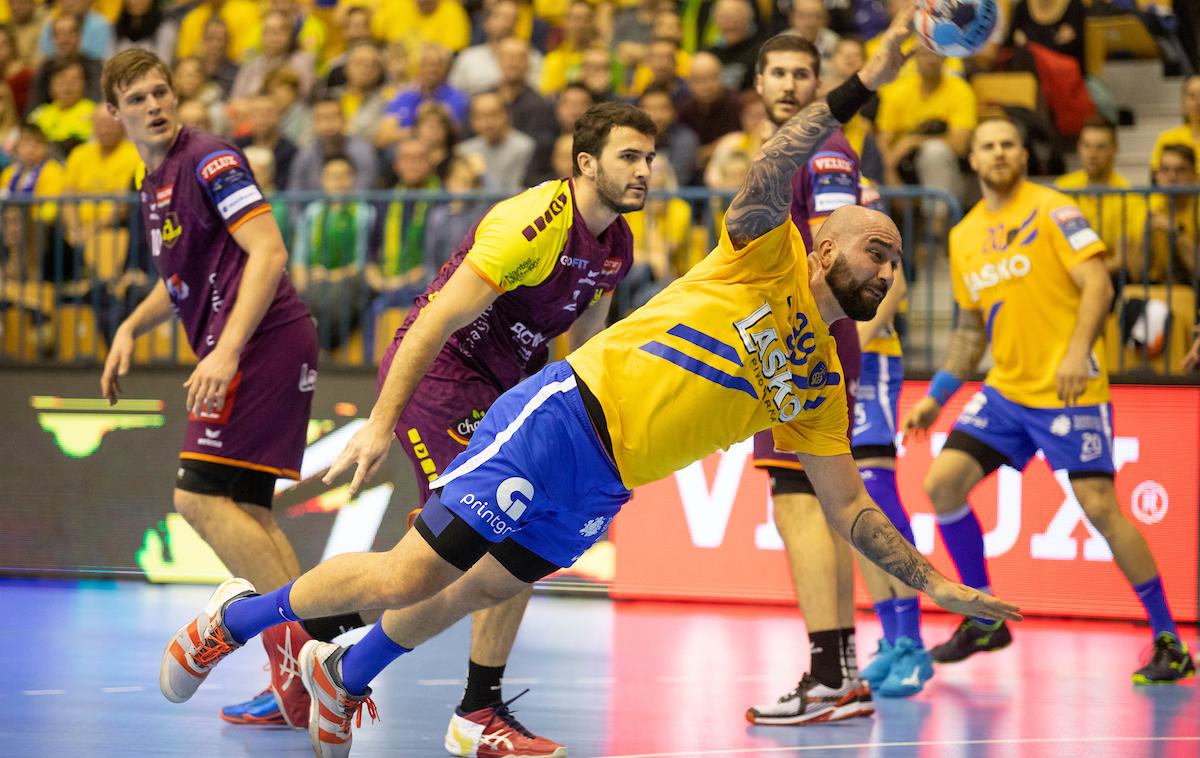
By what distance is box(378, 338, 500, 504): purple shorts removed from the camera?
5.12 m

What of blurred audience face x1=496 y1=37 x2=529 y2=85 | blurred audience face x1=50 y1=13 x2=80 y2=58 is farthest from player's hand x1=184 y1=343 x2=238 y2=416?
blurred audience face x1=50 y1=13 x2=80 y2=58

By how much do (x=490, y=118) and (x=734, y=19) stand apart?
216 centimetres

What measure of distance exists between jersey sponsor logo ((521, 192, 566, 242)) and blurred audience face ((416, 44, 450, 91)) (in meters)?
7.71

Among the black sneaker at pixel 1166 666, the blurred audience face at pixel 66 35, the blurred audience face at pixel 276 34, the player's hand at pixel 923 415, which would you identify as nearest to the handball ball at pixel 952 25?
the player's hand at pixel 923 415

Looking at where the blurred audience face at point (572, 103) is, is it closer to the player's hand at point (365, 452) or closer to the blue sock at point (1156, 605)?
the blue sock at point (1156, 605)

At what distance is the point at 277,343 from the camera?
566 cm

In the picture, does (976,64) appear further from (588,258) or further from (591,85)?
(588,258)

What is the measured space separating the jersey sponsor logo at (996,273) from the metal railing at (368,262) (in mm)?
1614

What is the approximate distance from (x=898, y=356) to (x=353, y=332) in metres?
4.19

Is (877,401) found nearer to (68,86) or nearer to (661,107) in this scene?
(661,107)

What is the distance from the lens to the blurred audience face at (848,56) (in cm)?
1055

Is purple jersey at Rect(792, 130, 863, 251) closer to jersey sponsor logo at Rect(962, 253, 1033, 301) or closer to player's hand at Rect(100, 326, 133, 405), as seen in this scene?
jersey sponsor logo at Rect(962, 253, 1033, 301)

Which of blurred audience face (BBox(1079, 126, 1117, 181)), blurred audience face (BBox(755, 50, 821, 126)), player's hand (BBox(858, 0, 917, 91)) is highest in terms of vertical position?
blurred audience face (BBox(1079, 126, 1117, 181))

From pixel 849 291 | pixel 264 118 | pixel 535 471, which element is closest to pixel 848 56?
pixel 264 118
